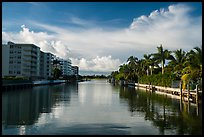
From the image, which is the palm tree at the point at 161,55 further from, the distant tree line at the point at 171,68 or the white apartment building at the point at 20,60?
the white apartment building at the point at 20,60

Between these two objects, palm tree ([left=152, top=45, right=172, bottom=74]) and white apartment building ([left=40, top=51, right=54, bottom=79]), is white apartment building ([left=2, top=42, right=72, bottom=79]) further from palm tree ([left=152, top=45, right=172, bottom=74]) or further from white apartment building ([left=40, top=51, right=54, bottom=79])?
palm tree ([left=152, top=45, right=172, bottom=74])

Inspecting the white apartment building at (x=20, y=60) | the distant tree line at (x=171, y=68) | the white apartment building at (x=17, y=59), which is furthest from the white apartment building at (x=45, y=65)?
the distant tree line at (x=171, y=68)

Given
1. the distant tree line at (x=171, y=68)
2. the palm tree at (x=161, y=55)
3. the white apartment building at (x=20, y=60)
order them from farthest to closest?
1. the white apartment building at (x=20, y=60)
2. the palm tree at (x=161, y=55)
3. the distant tree line at (x=171, y=68)

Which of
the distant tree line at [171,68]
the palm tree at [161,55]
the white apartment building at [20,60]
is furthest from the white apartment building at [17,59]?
the palm tree at [161,55]

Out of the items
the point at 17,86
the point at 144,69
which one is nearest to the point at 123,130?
the point at 17,86

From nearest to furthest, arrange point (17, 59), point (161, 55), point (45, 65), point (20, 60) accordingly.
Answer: point (161, 55), point (17, 59), point (20, 60), point (45, 65)

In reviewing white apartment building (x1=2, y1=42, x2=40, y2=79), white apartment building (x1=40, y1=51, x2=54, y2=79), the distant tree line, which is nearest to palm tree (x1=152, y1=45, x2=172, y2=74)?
the distant tree line

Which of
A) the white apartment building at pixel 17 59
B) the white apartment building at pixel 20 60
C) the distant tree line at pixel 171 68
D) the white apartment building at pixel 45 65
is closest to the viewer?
the distant tree line at pixel 171 68

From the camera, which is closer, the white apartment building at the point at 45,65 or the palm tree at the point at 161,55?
the palm tree at the point at 161,55

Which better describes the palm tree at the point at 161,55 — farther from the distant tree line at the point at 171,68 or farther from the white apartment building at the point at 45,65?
the white apartment building at the point at 45,65

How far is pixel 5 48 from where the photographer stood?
13700 cm

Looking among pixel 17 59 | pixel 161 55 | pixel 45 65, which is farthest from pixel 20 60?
pixel 161 55

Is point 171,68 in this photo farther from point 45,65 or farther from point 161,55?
point 45,65

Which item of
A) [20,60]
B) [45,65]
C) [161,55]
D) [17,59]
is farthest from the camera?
[45,65]
